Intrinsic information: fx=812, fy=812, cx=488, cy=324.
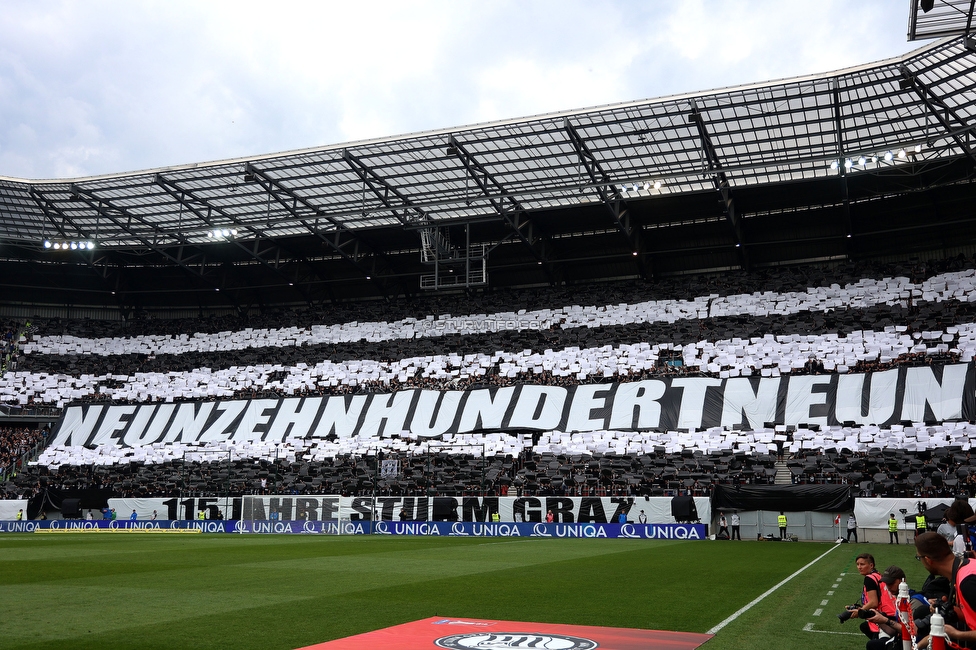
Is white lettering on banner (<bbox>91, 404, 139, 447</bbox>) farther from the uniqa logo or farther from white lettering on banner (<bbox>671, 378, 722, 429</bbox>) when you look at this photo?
the uniqa logo

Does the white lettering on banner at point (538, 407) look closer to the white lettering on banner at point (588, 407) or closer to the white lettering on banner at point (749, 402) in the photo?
the white lettering on banner at point (588, 407)

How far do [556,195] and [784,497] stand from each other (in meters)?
21.2

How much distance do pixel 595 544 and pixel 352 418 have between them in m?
24.2

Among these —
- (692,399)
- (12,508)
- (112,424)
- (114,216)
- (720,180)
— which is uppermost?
(114,216)

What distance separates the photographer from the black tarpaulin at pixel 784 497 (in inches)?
1262

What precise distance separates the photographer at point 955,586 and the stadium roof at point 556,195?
31296mm

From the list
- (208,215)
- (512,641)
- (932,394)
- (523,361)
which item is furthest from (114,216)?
(512,641)

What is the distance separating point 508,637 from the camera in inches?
364

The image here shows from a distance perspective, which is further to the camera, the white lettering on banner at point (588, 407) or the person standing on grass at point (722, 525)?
the white lettering on banner at point (588, 407)

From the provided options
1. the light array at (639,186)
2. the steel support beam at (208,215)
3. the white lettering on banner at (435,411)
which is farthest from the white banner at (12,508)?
the light array at (639,186)

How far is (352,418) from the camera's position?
162ft

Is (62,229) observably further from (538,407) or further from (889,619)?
(889,619)

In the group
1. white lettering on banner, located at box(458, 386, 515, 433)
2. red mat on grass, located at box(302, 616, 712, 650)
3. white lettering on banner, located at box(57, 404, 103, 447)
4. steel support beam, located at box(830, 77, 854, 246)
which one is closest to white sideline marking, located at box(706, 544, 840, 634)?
red mat on grass, located at box(302, 616, 712, 650)

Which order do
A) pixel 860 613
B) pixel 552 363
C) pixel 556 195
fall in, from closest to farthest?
pixel 860 613 → pixel 556 195 → pixel 552 363
